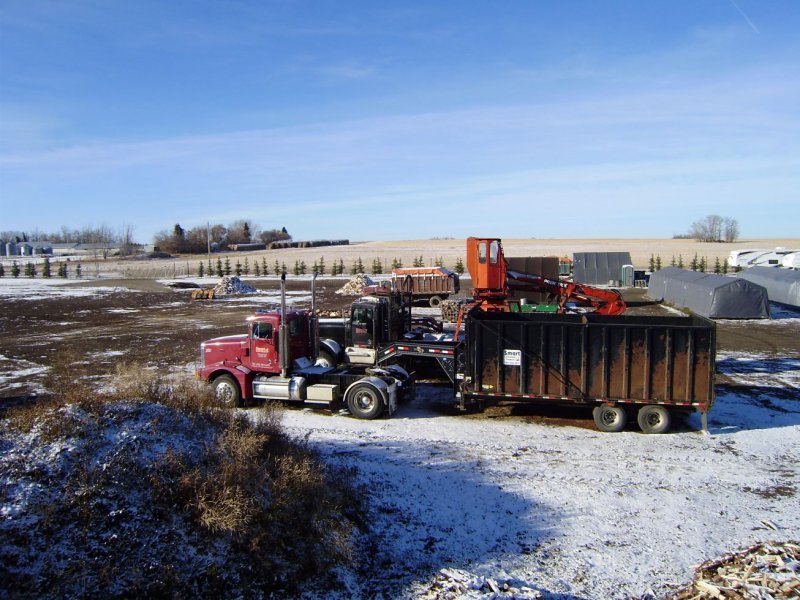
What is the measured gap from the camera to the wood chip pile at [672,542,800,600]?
7098mm

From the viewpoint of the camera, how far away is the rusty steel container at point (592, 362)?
1355 cm

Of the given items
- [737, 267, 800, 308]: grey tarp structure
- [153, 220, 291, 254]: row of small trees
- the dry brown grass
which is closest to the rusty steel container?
the dry brown grass

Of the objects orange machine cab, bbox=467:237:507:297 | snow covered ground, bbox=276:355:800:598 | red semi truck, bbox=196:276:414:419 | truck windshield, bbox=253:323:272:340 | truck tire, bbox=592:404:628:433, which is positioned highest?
orange machine cab, bbox=467:237:507:297

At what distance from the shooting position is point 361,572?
25.8 ft

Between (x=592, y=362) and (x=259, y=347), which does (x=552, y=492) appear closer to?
Result: (x=592, y=362)

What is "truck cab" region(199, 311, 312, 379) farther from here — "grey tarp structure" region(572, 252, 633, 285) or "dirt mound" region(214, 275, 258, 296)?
"grey tarp structure" region(572, 252, 633, 285)

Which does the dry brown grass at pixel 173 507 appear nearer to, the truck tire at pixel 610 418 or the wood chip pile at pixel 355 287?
the truck tire at pixel 610 418

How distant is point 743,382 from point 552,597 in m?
14.5

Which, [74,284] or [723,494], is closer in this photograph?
[723,494]

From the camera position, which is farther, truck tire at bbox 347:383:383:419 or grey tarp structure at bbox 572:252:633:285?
grey tarp structure at bbox 572:252:633:285

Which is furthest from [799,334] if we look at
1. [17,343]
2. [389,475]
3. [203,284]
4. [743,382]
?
[203,284]

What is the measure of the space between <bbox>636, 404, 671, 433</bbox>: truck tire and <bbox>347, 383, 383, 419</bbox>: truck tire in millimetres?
6229

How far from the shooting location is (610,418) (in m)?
14.3

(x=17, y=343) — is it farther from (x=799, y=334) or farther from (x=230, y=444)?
(x=799, y=334)
